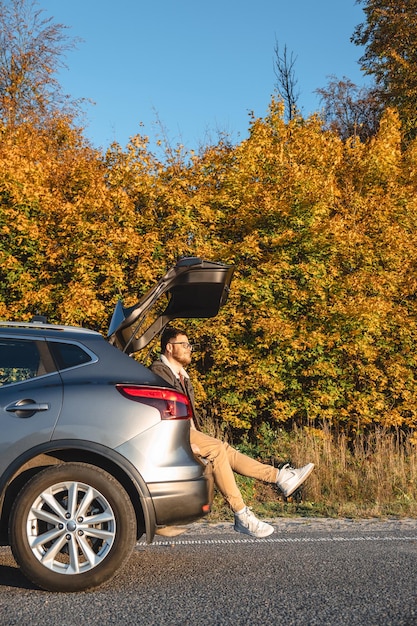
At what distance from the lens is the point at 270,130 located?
51.5ft

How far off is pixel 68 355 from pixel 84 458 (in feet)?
2.04

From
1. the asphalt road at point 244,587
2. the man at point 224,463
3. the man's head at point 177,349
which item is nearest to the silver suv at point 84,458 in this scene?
the asphalt road at point 244,587

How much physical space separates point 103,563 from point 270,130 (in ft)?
38.4

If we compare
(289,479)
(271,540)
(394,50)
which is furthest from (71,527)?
(394,50)

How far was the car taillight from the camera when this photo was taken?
17.3 feet

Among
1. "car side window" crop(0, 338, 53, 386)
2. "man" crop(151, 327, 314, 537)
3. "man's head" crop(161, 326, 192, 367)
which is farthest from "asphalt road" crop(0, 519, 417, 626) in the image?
"man's head" crop(161, 326, 192, 367)

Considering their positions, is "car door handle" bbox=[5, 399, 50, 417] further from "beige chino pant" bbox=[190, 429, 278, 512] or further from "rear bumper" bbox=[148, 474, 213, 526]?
"beige chino pant" bbox=[190, 429, 278, 512]

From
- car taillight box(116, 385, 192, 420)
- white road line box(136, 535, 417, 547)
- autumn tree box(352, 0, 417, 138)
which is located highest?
autumn tree box(352, 0, 417, 138)

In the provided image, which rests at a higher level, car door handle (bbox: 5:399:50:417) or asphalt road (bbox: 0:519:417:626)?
car door handle (bbox: 5:399:50:417)

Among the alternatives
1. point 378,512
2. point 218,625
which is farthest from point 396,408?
point 218,625

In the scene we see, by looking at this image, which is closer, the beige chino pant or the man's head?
the beige chino pant

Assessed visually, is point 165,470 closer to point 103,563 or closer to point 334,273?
point 103,563

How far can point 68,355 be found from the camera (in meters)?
5.39

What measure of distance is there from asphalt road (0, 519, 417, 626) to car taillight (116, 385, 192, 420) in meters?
0.99
